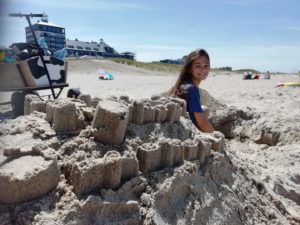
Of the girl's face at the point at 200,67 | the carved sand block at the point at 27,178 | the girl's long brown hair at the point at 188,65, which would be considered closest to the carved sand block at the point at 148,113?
the carved sand block at the point at 27,178

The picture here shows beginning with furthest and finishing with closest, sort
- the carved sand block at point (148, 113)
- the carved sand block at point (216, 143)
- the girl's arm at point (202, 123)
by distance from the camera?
the girl's arm at point (202, 123)
the carved sand block at point (216, 143)
the carved sand block at point (148, 113)

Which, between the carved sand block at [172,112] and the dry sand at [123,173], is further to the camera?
the carved sand block at [172,112]

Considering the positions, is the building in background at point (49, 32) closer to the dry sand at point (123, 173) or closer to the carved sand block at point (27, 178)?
the dry sand at point (123, 173)

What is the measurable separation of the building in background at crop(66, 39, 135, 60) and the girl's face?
3385 cm

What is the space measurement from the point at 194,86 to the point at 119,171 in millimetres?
2099

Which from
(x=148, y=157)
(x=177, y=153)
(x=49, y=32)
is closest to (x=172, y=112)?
(x=177, y=153)

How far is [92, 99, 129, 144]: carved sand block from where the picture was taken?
2191mm

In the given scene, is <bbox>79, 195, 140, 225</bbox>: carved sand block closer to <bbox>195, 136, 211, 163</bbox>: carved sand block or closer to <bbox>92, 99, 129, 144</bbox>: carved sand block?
<bbox>92, 99, 129, 144</bbox>: carved sand block

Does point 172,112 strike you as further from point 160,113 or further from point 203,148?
point 203,148

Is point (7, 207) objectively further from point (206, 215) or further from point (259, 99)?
point (259, 99)

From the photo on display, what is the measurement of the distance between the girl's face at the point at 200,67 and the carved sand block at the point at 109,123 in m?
1.94

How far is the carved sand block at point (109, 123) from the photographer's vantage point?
2.19m

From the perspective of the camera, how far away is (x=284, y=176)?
4.01 m

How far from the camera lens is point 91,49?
→ 4638 centimetres
